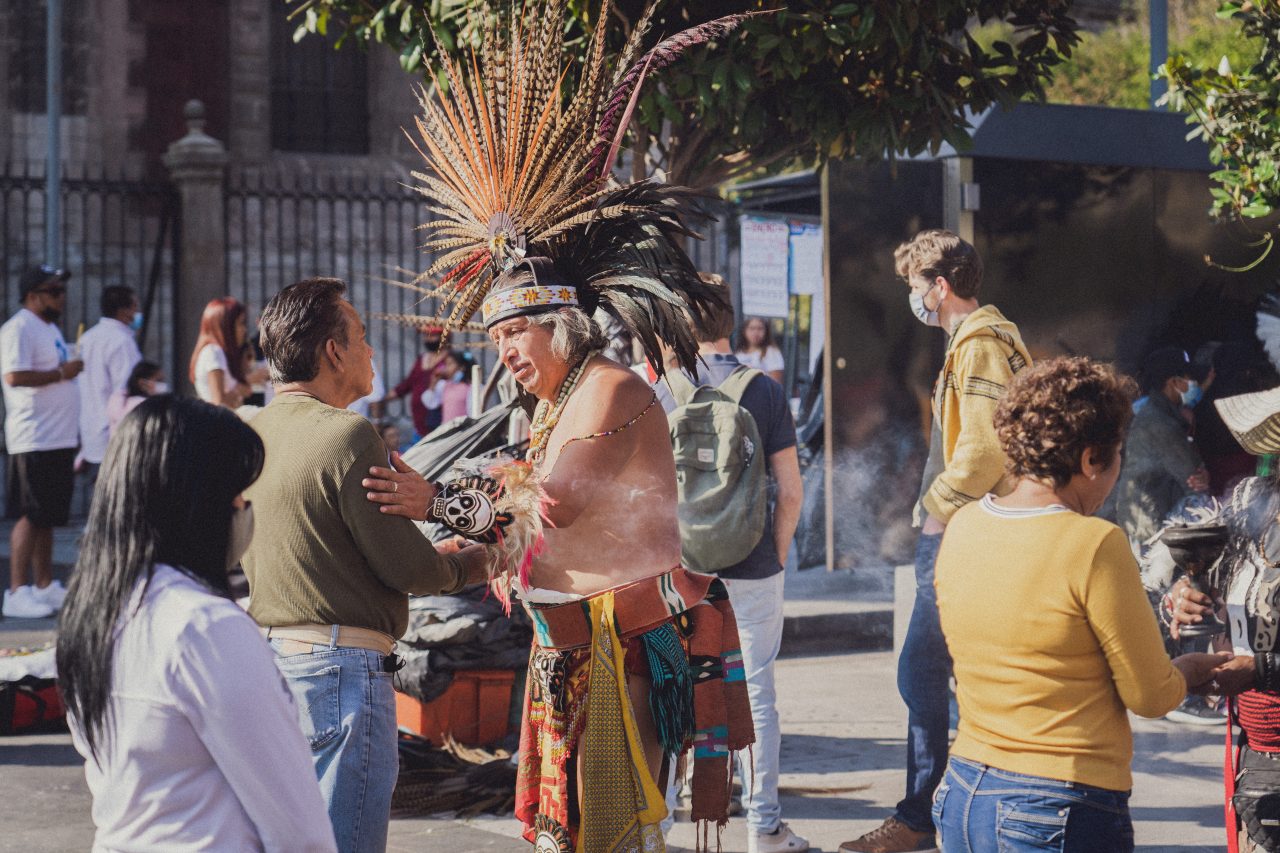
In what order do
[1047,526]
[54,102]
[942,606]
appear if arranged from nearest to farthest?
[1047,526] → [942,606] → [54,102]

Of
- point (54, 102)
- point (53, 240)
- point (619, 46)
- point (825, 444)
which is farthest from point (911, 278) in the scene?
point (54, 102)

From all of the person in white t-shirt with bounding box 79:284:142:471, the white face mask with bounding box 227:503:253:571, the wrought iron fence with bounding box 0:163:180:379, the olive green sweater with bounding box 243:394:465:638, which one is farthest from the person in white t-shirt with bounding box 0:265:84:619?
the white face mask with bounding box 227:503:253:571

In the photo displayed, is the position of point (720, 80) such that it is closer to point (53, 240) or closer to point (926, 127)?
point (926, 127)

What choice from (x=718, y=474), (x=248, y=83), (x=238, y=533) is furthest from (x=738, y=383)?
(x=248, y=83)

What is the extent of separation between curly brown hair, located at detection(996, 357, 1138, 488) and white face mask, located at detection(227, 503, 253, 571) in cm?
147

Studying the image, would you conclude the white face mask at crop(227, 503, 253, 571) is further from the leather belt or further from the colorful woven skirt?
the colorful woven skirt

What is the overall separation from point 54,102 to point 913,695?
13.1 meters

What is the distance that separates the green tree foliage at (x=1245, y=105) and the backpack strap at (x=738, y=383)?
6.44 feet

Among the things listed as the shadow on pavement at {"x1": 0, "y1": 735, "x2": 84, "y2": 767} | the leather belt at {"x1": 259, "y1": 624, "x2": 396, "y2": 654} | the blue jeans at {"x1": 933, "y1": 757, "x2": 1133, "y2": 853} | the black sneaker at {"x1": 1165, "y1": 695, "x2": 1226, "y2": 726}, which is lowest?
the shadow on pavement at {"x1": 0, "y1": 735, "x2": 84, "y2": 767}

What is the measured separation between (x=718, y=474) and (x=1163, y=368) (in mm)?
3068

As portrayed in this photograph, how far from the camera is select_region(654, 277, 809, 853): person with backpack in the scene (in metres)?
5.41

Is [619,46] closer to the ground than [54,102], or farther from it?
closer to the ground

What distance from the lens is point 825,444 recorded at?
382 inches

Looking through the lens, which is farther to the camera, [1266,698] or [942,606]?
[1266,698]
